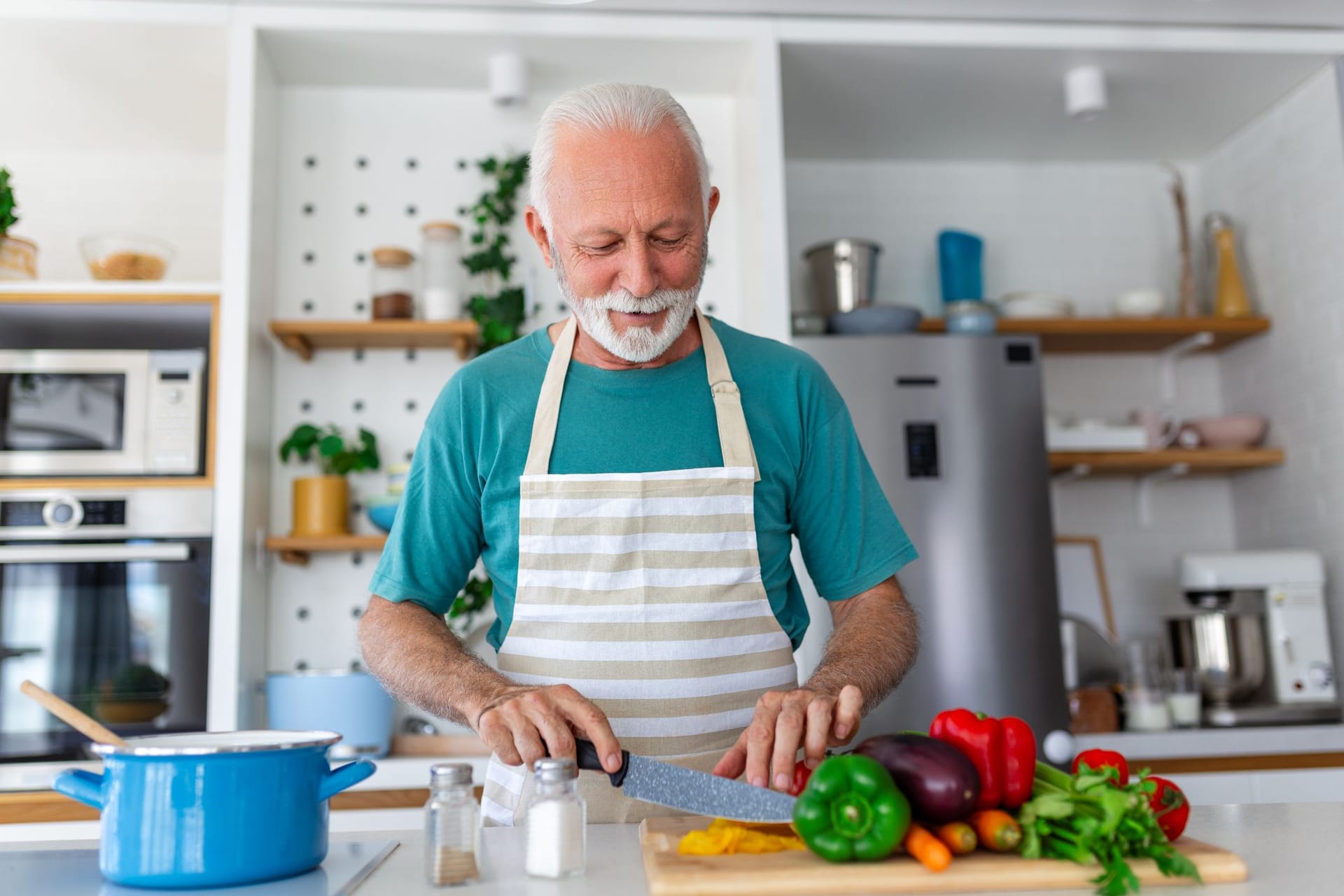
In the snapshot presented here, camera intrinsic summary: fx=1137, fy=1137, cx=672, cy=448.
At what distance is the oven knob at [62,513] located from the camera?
102 inches

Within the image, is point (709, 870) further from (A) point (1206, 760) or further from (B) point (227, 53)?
(B) point (227, 53)

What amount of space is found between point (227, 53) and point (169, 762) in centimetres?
241

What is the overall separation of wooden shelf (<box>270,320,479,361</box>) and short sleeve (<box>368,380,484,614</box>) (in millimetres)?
1330

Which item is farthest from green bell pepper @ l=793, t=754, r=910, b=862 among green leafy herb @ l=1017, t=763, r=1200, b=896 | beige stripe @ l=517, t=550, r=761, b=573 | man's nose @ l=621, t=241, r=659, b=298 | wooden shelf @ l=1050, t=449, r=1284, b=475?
wooden shelf @ l=1050, t=449, r=1284, b=475

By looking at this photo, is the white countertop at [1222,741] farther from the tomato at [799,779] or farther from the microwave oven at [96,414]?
the microwave oven at [96,414]

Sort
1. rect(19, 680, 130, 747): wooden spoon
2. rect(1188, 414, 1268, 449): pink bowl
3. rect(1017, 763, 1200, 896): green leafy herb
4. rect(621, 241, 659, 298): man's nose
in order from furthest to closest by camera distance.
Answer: rect(1188, 414, 1268, 449): pink bowl
rect(621, 241, 659, 298): man's nose
rect(19, 680, 130, 747): wooden spoon
rect(1017, 763, 1200, 896): green leafy herb

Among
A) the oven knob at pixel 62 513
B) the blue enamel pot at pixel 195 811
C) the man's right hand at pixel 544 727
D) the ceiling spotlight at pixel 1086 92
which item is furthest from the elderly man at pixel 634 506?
the ceiling spotlight at pixel 1086 92

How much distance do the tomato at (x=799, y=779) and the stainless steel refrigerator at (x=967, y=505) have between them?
5.10 feet

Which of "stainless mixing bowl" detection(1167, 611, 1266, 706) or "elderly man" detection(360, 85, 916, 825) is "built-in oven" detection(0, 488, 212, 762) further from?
"stainless mixing bowl" detection(1167, 611, 1266, 706)

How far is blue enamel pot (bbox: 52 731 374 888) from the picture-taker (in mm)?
935

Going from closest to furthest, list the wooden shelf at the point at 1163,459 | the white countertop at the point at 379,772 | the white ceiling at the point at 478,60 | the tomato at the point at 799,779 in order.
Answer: the tomato at the point at 799,779 < the white countertop at the point at 379,772 < the white ceiling at the point at 478,60 < the wooden shelf at the point at 1163,459

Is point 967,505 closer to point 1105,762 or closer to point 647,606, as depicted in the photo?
point 647,606

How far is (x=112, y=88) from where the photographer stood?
300 centimetres

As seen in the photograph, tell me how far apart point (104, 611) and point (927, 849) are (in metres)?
2.21
